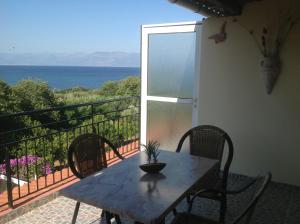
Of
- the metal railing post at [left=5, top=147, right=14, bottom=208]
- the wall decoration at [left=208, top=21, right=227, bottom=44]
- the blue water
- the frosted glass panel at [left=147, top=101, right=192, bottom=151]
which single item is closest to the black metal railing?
the metal railing post at [left=5, top=147, right=14, bottom=208]

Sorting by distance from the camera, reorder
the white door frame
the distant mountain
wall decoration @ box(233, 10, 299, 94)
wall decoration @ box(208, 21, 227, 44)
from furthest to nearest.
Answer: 1. the distant mountain
2. the white door frame
3. wall decoration @ box(208, 21, 227, 44)
4. wall decoration @ box(233, 10, 299, 94)

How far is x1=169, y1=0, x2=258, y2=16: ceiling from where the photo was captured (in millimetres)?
2750

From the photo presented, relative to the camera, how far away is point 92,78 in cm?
4825

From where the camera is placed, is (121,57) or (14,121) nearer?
(14,121)

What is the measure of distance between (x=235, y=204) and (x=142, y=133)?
79.7 inches

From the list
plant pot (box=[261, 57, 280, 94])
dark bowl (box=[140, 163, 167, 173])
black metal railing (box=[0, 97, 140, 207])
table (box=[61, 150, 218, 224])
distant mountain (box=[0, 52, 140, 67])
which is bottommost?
black metal railing (box=[0, 97, 140, 207])

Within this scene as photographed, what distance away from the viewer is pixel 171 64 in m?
4.12

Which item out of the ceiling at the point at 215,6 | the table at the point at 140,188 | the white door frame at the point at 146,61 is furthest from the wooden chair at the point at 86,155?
the white door frame at the point at 146,61

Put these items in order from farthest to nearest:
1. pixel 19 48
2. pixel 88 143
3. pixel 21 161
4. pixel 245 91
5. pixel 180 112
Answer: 1. pixel 19 48
2. pixel 21 161
3. pixel 180 112
4. pixel 245 91
5. pixel 88 143

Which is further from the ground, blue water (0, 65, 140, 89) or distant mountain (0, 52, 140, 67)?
distant mountain (0, 52, 140, 67)

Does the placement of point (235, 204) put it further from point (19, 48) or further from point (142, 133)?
point (19, 48)

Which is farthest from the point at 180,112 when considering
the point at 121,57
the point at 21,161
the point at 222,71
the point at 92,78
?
the point at 92,78

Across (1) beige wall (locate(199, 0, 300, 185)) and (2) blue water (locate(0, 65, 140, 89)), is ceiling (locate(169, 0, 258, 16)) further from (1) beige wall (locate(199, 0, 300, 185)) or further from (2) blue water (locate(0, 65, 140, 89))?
(2) blue water (locate(0, 65, 140, 89))

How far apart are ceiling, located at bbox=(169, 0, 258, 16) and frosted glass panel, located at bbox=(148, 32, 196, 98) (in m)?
0.61
